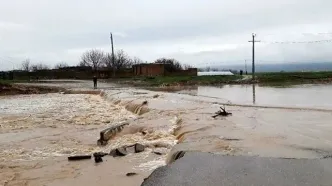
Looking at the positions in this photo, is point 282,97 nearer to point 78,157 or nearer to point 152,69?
point 78,157

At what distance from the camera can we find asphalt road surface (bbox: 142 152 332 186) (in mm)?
6297

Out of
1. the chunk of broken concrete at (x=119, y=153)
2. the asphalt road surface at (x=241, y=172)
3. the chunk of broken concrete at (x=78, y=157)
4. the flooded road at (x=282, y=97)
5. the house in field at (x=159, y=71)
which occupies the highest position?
the house in field at (x=159, y=71)

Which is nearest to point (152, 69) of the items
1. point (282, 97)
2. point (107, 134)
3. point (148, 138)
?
point (282, 97)

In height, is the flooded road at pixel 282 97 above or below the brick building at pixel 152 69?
below

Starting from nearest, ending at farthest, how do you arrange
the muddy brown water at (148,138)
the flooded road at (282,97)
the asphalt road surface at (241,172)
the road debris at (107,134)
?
1. the asphalt road surface at (241,172)
2. the muddy brown water at (148,138)
3. the road debris at (107,134)
4. the flooded road at (282,97)

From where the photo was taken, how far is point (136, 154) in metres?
9.55

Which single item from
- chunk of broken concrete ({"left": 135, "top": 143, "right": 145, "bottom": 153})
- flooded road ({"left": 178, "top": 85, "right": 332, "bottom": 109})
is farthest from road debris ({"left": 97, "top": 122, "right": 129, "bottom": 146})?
flooded road ({"left": 178, "top": 85, "right": 332, "bottom": 109})

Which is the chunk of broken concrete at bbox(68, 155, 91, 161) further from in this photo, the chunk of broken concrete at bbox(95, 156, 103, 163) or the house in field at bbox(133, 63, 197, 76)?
the house in field at bbox(133, 63, 197, 76)

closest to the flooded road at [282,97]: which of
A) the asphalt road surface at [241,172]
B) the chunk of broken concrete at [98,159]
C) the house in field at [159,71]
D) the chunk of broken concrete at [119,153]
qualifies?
the asphalt road surface at [241,172]

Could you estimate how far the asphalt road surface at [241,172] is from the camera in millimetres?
6297

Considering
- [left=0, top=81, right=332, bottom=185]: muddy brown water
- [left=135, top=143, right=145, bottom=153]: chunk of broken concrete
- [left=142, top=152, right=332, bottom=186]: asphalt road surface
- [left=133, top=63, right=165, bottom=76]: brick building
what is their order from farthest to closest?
1. [left=133, top=63, right=165, bottom=76]: brick building
2. [left=135, top=143, right=145, bottom=153]: chunk of broken concrete
3. [left=0, top=81, right=332, bottom=185]: muddy brown water
4. [left=142, top=152, right=332, bottom=186]: asphalt road surface

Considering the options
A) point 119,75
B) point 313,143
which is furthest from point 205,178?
point 119,75

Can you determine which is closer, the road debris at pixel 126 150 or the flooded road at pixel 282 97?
the road debris at pixel 126 150

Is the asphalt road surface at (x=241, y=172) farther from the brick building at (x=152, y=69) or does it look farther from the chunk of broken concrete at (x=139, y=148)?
the brick building at (x=152, y=69)
